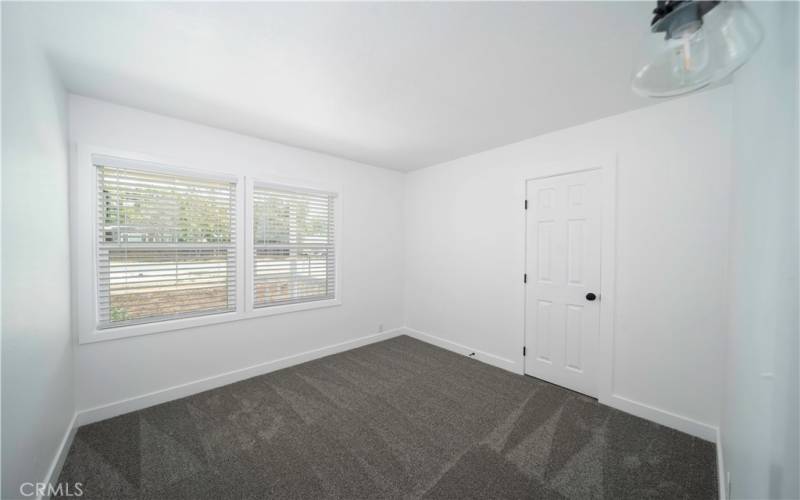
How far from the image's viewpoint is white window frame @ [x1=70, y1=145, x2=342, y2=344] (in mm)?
2205

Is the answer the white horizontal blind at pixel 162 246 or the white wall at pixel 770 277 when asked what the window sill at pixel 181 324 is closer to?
the white horizontal blind at pixel 162 246

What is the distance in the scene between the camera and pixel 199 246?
277cm

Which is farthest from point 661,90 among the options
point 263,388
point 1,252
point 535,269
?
point 263,388

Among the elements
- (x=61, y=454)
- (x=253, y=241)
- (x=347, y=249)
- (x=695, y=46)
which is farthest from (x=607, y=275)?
(x=61, y=454)

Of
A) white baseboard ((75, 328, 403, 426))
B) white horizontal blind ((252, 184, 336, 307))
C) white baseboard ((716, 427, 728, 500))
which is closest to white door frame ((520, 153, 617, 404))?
white baseboard ((716, 427, 728, 500))

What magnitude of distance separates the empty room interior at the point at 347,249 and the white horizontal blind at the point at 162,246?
0.02 meters

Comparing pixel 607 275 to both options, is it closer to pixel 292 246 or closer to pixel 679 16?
pixel 679 16

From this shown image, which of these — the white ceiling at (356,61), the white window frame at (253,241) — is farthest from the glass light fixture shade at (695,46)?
the white window frame at (253,241)

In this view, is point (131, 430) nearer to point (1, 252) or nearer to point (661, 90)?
point (1, 252)

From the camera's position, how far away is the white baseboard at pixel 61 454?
5.43 ft

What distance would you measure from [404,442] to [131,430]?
2.03m

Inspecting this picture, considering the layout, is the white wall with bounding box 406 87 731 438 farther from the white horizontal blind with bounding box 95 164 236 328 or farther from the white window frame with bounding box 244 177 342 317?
the white horizontal blind with bounding box 95 164 236 328

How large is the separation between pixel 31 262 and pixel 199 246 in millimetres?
1334

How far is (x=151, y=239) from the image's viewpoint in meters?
2.54
